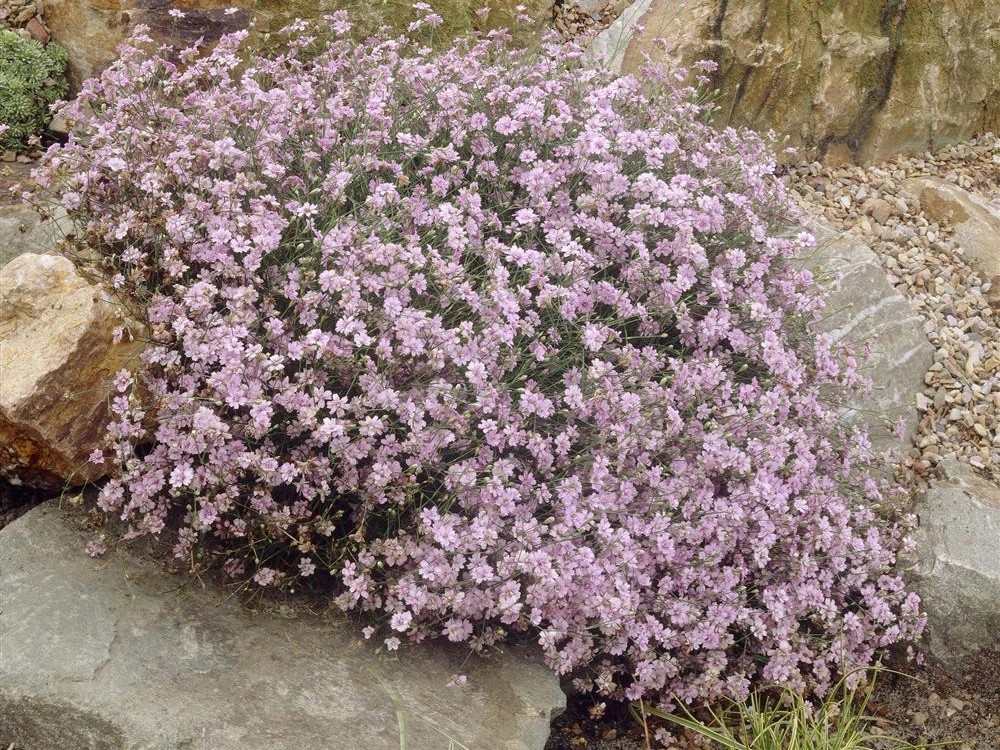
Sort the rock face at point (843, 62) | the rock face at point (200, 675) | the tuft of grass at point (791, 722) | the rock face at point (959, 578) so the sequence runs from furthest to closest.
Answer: the rock face at point (843, 62) < the rock face at point (959, 578) < the tuft of grass at point (791, 722) < the rock face at point (200, 675)

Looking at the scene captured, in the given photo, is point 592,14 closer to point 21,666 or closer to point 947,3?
point 947,3

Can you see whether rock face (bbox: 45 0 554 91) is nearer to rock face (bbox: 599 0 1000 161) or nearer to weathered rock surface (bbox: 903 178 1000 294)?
rock face (bbox: 599 0 1000 161)

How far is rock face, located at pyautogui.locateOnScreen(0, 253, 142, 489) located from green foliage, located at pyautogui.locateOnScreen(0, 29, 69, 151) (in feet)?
8.67

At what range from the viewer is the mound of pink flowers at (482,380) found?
3.15 meters

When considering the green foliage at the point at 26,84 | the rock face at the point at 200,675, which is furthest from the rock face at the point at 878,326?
the green foliage at the point at 26,84

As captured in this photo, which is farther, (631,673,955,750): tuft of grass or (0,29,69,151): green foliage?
(0,29,69,151): green foliage

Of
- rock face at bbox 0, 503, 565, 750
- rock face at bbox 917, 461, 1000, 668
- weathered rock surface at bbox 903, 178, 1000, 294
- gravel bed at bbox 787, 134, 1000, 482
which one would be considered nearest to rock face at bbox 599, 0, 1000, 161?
gravel bed at bbox 787, 134, 1000, 482

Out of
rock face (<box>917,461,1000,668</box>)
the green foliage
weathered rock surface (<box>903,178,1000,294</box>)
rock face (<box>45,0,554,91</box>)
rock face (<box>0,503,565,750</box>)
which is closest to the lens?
rock face (<box>0,503,565,750</box>)

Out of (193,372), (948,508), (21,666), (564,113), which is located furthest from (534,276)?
(948,508)

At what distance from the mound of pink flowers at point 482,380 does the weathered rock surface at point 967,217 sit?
220 cm

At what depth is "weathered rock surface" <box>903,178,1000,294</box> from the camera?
232 inches

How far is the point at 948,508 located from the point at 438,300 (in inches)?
105

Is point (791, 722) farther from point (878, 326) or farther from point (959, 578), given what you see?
point (878, 326)

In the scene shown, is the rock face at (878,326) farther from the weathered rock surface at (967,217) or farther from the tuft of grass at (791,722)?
the tuft of grass at (791,722)
